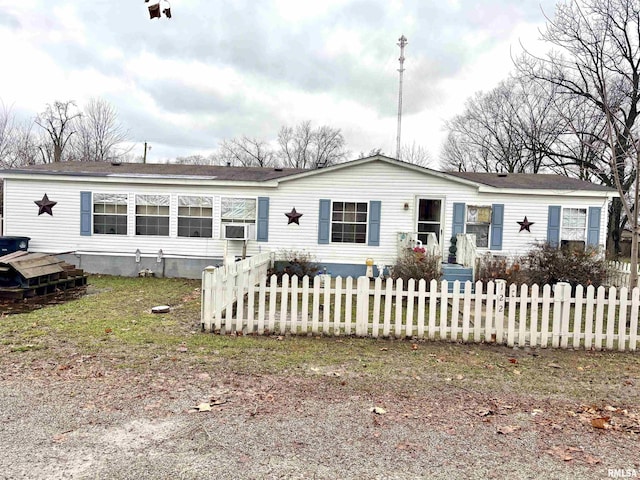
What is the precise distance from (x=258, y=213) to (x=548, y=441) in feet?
34.9

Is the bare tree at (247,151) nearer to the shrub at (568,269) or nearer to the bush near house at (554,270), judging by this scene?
the bush near house at (554,270)

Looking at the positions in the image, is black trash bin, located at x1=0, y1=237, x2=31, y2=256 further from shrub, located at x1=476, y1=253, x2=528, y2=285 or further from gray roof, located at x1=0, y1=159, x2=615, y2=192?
shrub, located at x1=476, y1=253, x2=528, y2=285

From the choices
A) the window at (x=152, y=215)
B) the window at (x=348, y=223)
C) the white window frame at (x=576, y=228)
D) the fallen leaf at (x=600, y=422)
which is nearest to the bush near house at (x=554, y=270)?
the white window frame at (x=576, y=228)

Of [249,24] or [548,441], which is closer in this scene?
[548,441]

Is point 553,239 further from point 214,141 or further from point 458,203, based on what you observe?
point 214,141

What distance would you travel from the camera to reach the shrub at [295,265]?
12.0 meters

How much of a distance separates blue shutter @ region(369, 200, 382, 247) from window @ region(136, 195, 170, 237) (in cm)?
629

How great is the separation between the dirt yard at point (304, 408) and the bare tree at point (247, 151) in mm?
41001

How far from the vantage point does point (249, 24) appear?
38.6 ft

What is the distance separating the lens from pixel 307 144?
1786 inches

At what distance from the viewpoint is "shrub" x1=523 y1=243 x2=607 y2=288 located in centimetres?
1018

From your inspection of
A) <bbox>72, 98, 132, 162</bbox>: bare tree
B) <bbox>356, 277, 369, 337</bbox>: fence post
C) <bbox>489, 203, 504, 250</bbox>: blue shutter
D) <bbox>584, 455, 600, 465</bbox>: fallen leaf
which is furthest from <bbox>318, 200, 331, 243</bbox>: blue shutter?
<bbox>72, 98, 132, 162</bbox>: bare tree

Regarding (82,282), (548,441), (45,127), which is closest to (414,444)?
(548,441)

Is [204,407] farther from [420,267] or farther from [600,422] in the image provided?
[420,267]
